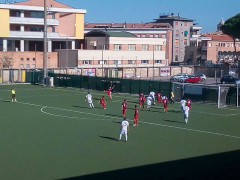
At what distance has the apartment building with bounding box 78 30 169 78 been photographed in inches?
2918

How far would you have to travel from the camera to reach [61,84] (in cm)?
5731

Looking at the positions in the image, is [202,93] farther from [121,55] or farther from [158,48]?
[158,48]

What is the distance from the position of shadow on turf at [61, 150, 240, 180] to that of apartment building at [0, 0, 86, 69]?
5639cm

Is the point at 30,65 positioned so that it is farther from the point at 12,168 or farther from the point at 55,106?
the point at 12,168

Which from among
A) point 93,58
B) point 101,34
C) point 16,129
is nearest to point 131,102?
point 16,129

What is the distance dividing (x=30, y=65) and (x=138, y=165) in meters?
58.8

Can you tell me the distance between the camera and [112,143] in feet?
77.8

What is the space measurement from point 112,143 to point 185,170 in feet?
20.0

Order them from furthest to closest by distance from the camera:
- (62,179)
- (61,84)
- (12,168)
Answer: (61,84) < (12,168) < (62,179)

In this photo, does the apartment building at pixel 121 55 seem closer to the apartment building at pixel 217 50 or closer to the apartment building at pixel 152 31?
the apartment building at pixel 152 31

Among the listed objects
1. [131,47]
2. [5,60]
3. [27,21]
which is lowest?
[5,60]

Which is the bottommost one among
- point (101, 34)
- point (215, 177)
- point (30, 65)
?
point (215, 177)

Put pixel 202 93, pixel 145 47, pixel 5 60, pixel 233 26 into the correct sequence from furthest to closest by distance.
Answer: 1. pixel 145 47
2. pixel 233 26
3. pixel 5 60
4. pixel 202 93

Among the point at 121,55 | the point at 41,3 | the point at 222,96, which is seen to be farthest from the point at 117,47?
the point at 222,96
